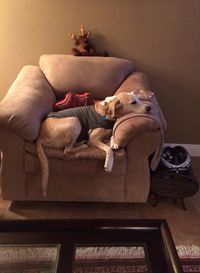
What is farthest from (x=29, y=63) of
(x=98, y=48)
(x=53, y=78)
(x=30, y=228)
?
(x=30, y=228)

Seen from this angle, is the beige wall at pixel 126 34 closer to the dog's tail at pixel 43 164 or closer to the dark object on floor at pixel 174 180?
the dark object on floor at pixel 174 180

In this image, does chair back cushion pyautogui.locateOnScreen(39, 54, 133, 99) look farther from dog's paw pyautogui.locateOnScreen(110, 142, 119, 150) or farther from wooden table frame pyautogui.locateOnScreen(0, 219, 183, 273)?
wooden table frame pyautogui.locateOnScreen(0, 219, 183, 273)

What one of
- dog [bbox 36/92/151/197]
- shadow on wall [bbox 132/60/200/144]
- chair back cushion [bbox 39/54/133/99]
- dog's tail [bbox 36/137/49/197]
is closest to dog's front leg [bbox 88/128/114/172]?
dog [bbox 36/92/151/197]

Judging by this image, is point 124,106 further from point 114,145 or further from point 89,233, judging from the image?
point 89,233

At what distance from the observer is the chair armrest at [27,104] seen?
6.02 feet

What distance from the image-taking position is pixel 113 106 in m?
2.00

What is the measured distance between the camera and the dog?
1.90 m

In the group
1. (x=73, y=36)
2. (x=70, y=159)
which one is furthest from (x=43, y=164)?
(x=73, y=36)

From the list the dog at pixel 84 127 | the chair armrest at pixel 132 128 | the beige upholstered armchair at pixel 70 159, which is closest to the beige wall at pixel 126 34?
the beige upholstered armchair at pixel 70 159

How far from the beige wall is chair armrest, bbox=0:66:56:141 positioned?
382mm

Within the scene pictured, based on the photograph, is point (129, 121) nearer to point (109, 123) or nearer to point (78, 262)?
point (109, 123)

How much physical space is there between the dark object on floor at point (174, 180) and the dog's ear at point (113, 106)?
0.51 meters

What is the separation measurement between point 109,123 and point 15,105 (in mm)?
633

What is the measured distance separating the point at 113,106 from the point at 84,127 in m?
0.25
